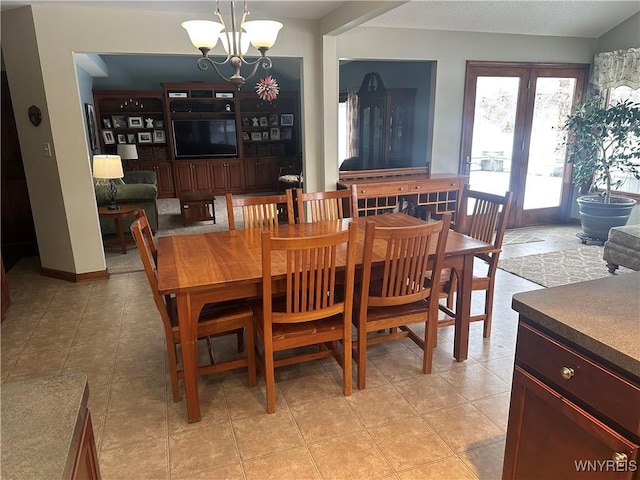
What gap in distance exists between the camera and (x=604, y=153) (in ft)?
16.7

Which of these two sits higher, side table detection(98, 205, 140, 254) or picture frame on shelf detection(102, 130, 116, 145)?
picture frame on shelf detection(102, 130, 116, 145)

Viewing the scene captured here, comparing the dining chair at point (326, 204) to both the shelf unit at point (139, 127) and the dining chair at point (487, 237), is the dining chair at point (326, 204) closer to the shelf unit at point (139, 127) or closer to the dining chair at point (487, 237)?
the dining chair at point (487, 237)

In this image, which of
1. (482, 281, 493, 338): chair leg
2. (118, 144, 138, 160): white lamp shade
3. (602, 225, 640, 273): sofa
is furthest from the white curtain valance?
(118, 144, 138, 160): white lamp shade

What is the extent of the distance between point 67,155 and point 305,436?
3.29 meters

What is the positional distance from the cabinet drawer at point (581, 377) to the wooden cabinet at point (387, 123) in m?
5.08

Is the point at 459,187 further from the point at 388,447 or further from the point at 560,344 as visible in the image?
the point at 560,344

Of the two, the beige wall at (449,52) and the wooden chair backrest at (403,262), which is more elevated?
the beige wall at (449,52)

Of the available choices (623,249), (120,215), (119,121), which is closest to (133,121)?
(119,121)

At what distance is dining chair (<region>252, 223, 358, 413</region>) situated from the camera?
198 centimetres

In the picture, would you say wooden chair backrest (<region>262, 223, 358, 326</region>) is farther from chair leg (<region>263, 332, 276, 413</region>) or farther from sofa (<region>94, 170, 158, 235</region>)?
sofa (<region>94, 170, 158, 235</region>)

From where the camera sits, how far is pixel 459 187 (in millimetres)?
4926

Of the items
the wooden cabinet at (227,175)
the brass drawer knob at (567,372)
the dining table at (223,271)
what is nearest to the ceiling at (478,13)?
the dining table at (223,271)

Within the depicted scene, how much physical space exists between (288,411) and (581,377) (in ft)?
4.83

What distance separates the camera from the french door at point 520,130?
5.41 m
